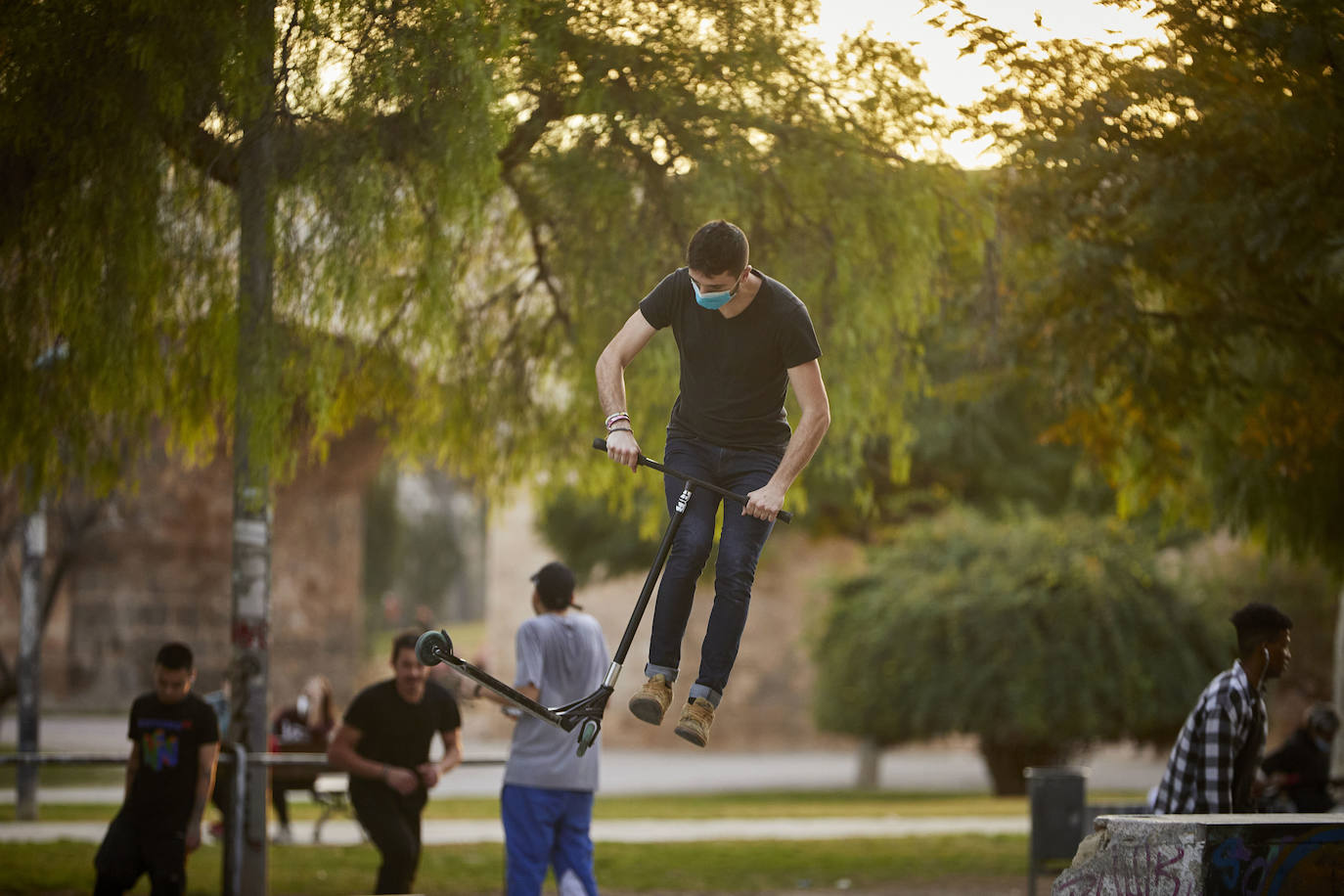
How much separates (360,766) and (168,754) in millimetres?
908

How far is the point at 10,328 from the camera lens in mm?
7586

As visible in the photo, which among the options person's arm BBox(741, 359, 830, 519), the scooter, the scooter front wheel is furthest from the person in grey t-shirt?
person's arm BBox(741, 359, 830, 519)

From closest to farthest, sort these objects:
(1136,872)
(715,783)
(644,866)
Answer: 1. (1136,872)
2. (644,866)
3. (715,783)

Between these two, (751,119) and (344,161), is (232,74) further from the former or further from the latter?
(751,119)

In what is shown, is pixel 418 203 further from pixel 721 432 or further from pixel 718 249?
pixel 718 249

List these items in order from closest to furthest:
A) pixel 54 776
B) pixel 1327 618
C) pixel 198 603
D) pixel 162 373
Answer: pixel 162 373 → pixel 54 776 → pixel 1327 618 → pixel 198 603

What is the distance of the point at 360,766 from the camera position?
302 inches

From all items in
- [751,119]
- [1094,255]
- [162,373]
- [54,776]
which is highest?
[751,119]

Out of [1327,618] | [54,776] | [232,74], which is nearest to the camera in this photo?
[232,74]

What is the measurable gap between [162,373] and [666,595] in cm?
400

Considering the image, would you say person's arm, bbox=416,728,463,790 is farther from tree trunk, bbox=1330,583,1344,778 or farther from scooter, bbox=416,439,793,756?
tree trunk, bbox=1330,583,1344,778

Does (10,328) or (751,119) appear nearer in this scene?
(10,328)

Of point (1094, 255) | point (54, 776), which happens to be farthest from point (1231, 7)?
point (54, 776)

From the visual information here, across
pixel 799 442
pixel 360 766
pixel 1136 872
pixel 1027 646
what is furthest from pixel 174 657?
pixel 1027 646
